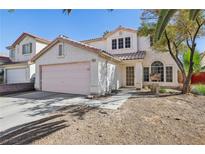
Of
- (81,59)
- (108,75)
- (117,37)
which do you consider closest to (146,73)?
(117,37)

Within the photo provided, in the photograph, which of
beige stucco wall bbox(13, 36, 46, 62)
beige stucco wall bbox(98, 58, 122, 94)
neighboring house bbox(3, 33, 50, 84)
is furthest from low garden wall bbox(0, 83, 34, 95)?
beige stucco wall bbox(98, 58, 122, 94)

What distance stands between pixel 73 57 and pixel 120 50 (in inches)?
300

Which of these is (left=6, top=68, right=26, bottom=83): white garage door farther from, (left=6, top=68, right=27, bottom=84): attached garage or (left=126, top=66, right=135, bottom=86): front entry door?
(left=126, top=66, right=135, bottom=86): front entry door

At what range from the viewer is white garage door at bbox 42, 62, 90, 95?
12.0 meters

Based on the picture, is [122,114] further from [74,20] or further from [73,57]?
[73,57]

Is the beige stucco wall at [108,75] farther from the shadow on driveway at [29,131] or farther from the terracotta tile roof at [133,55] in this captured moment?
the shadow on driveway at [29,131]

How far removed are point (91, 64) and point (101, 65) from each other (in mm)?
826

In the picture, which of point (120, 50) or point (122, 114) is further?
point (120, 50)

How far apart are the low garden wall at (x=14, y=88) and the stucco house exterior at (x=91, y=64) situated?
1.72 meters

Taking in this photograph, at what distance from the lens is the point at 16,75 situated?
18719mm

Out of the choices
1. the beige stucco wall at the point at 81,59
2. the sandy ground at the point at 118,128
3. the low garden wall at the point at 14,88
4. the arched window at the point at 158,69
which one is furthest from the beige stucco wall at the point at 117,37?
the sandy ground at the point at 118,128
